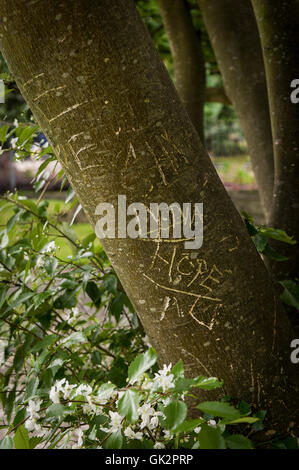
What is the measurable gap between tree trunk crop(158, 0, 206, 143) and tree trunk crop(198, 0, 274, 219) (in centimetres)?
44

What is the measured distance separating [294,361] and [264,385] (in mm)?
146

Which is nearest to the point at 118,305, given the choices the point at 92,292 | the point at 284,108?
the point at 92,292

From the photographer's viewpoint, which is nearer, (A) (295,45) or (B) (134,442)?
(B) (134,442)

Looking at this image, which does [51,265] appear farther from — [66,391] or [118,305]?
[66,391]

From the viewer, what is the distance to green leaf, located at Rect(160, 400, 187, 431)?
0.90 meters

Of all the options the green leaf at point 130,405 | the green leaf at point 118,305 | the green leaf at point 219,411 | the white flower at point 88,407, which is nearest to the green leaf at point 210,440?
the green leaf at point 219,411

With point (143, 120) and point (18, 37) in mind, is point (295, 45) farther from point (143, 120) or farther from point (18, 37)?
point (18, 37)

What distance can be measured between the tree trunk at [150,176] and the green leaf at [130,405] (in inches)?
10.0

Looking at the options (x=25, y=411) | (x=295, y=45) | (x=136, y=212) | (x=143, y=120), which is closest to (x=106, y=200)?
(x=136, y=212)

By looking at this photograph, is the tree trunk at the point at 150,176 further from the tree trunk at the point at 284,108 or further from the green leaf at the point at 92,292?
the tree trunk at the point at 284,108

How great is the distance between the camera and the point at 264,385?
1175 millimetres

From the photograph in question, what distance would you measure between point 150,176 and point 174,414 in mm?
542

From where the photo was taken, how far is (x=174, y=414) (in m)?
0.92

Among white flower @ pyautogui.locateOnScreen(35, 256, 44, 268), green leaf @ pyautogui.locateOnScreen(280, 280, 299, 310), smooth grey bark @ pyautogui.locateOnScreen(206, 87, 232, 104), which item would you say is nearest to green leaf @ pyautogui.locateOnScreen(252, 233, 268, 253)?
green leaf @ pyautogui.locateOnScreen(280, 280, 299, 310)
